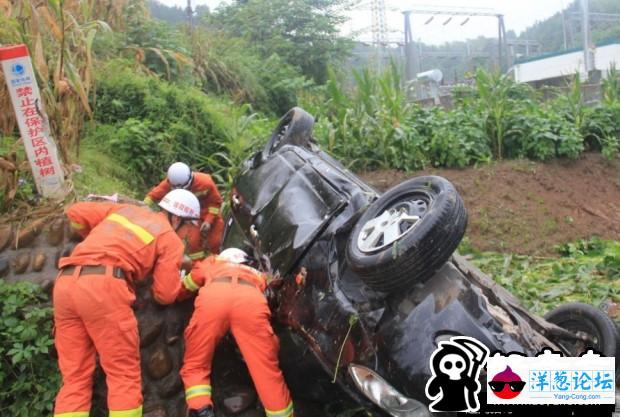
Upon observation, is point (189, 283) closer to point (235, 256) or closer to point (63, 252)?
point (235, 256)

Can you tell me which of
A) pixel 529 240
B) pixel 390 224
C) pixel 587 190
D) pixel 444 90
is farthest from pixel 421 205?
pixel 444 90

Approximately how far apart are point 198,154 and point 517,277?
372 centimetres

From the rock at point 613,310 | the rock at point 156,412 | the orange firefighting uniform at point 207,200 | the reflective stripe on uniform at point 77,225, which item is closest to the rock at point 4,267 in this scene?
the reflective stripe on uniform at point 77,225

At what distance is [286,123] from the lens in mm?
4629

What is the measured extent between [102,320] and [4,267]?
952mm

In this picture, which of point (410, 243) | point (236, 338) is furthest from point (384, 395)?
point (236, 338)

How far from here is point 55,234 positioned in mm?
3709

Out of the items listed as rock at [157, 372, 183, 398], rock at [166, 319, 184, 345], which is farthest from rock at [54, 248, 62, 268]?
rock at [157, 372, 183, 398]

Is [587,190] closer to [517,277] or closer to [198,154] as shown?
[517,277]

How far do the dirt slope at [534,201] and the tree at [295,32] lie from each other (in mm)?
9022

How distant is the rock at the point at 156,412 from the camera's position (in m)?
3.32

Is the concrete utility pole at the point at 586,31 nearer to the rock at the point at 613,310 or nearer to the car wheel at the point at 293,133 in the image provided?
the rock at the point at 613,310

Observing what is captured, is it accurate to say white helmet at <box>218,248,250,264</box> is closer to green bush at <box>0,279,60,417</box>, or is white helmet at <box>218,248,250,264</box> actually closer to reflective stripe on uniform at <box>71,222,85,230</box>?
reflective stripe on uniform at <box>71,222,85,230</box>

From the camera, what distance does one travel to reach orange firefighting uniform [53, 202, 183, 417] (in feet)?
9.93
